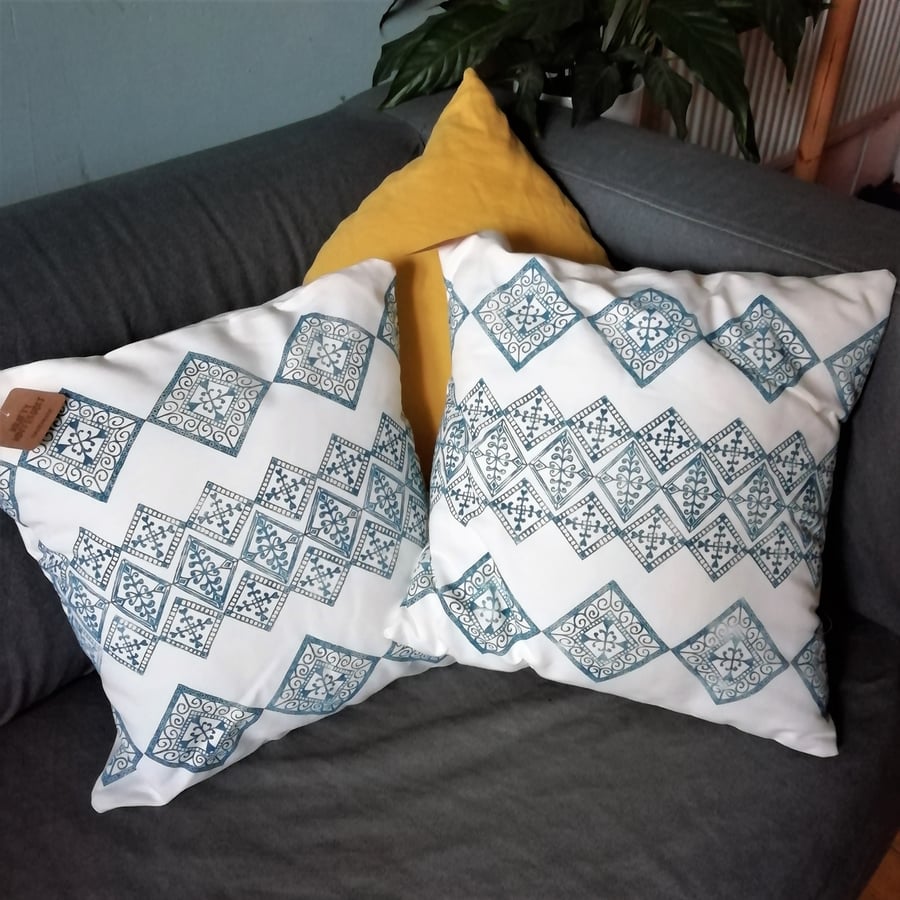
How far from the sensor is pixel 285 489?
2.55ft

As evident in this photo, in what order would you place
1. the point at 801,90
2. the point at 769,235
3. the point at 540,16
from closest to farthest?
1. the point at 769,235
2. the point at 540,16
3. the point at 801,90

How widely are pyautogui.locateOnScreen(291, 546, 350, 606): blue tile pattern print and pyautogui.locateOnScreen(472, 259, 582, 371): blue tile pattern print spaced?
0.24 m

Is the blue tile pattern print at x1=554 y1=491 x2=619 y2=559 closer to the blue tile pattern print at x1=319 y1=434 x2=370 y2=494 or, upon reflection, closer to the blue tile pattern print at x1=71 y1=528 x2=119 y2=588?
the blue tile pattern print at x1=319 y1=434 x2=370 y2=494

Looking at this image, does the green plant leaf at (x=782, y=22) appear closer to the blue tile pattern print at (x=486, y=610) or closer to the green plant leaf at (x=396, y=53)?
the green plant leaf at (x=396, y=53)

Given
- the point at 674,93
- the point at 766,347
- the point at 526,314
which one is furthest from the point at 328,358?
the point at 674,93

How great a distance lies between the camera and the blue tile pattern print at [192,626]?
2.50ft

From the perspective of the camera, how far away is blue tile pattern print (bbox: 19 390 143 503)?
0.73 metres

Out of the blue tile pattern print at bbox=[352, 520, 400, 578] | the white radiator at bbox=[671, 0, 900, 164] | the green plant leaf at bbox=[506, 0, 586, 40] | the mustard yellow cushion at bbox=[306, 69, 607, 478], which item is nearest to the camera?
the blue tile pattern print at bbox=[352, 520, 400, 578]

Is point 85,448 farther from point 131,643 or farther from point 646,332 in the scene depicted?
point 646,332

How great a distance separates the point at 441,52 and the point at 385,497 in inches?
24.1

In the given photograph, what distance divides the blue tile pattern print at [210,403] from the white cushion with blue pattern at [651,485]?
0.20 meters

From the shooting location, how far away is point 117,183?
934 millimetres

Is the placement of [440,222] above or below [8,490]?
above

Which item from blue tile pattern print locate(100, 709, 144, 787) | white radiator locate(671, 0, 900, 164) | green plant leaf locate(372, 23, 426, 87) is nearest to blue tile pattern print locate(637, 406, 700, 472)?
blue tile pattern print locate(100, 709, 144, 787)
